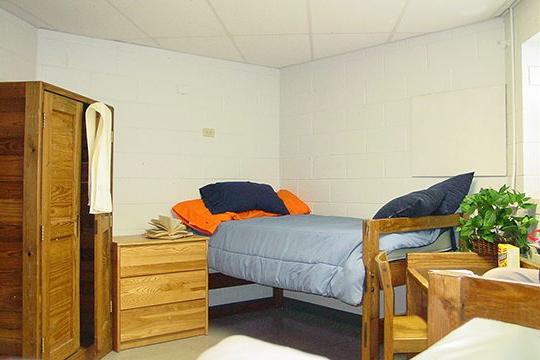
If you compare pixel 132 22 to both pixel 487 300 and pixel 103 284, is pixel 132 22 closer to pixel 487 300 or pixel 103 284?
pixel 103 284

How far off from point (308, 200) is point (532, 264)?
227cm

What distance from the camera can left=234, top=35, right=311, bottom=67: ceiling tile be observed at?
352 centimetres

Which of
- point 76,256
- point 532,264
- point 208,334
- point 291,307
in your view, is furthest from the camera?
point 291,307

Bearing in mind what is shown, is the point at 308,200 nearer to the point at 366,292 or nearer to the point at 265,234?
the point at 265,234

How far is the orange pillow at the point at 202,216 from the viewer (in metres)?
3.45

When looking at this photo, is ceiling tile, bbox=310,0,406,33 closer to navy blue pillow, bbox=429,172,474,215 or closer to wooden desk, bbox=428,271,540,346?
navy blue pillow, bbox=429,172,474,215

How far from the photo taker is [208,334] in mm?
3326

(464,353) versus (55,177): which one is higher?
(55,177)

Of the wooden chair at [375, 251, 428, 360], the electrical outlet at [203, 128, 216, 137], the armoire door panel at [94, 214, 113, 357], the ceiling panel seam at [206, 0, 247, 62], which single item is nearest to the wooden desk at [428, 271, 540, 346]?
the wooden chair at [375, 251, 428, 360]

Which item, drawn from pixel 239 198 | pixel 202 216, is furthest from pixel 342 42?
pixel 202 216

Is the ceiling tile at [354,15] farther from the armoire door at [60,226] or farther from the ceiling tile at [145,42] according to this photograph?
the armoire door at [60,226]

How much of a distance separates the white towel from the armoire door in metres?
0.07

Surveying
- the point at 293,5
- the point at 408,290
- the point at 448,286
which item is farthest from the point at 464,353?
the point at 293,5

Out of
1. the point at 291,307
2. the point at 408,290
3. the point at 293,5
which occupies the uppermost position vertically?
the point at 293,5
